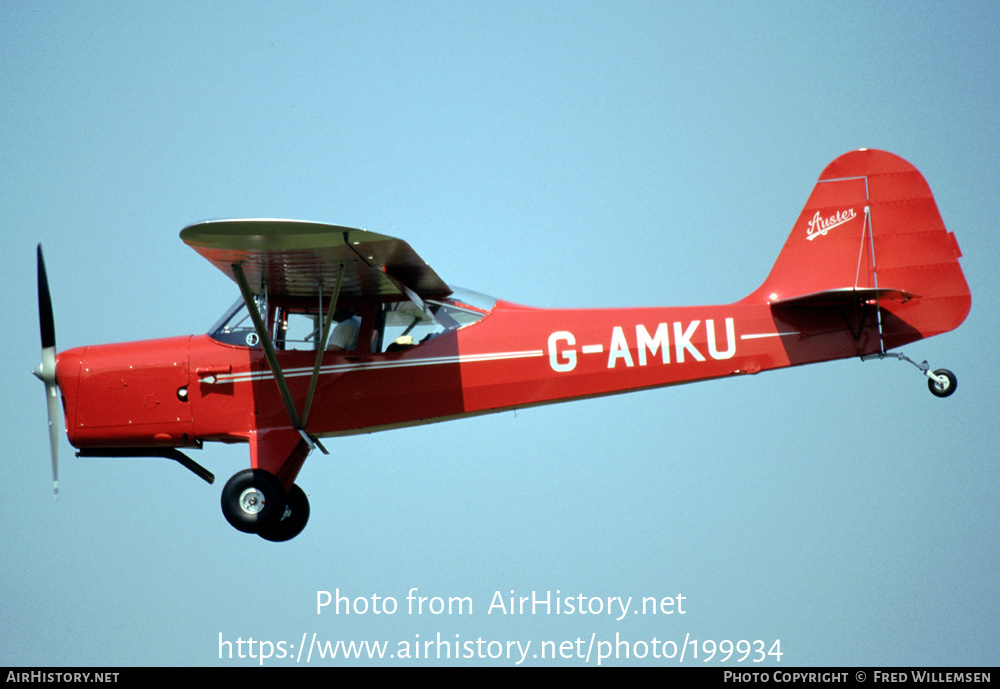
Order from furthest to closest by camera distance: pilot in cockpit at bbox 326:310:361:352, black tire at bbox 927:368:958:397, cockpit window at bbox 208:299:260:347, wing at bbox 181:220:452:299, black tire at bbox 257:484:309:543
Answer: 1. black tire at bbox 257:484:309:543
2. cockpit window at bbox 208:299:260:347
3. pilot in cockpit at bbox 326:310:361:352
4. black tire at bbox 927:368:958:397
5. wing at bbox 181:220:452:299

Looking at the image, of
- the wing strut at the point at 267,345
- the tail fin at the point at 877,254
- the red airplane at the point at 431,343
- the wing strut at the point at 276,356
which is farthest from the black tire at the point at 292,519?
the tail fin at the point at 877,254

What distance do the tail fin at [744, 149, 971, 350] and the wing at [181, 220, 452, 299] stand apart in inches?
123

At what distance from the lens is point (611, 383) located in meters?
10.8

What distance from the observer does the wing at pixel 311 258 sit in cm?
923

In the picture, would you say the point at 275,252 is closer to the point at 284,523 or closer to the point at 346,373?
the point at 346,373

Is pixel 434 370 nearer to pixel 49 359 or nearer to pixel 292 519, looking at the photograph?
pixel 292 519

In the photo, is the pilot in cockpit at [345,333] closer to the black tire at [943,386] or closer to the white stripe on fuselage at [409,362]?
the white stripe on fuselage at [409,362]

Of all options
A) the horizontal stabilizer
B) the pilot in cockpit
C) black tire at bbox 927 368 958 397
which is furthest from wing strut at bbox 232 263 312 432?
black tire at bbox 927 368 958 397

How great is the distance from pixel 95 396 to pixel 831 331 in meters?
6.66

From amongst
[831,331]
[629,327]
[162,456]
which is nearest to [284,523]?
[162,456]

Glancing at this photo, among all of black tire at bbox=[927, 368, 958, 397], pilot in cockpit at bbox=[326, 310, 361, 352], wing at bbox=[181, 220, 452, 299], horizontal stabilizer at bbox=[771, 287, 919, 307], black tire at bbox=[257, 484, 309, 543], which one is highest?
wing at bbox=[181, 220, 452, 299]

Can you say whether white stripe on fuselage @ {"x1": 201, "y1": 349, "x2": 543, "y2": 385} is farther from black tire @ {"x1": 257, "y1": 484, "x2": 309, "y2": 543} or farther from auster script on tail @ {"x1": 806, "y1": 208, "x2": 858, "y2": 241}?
auster script on tail @ {"x1": 806, "y1": 208, "x2": 858, "y2": 241}

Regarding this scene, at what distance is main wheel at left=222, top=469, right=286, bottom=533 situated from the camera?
10633 millimetres

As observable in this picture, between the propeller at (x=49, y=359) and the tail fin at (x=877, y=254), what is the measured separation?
6444 millimetres
